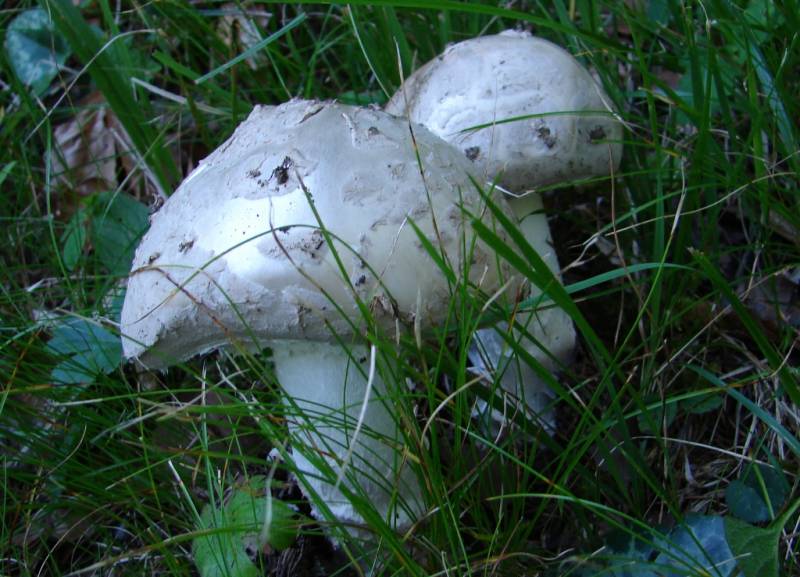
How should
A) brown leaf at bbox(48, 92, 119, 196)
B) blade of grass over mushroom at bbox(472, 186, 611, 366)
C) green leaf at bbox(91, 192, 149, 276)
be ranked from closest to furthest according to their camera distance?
blade of grass over mushroom at bbox(472, 186, 611, 366), green leaf at bbox(91, 192, 149, 276), brown leaf at bbox(48, 92, 119, 196)

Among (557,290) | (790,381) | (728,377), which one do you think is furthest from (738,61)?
(557,290)

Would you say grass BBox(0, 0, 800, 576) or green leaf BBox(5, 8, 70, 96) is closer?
grass BBox(0, 0, 800, 576)

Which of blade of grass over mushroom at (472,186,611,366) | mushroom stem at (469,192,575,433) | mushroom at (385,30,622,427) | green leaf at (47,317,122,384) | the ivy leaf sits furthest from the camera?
mushroom stem at (469,192,575,433)

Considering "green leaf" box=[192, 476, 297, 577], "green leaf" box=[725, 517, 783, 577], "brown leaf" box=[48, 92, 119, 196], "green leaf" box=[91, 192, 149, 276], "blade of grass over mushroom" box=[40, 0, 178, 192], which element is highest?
"blade of grass over mushroom" box=[40, 0, 178, 192]

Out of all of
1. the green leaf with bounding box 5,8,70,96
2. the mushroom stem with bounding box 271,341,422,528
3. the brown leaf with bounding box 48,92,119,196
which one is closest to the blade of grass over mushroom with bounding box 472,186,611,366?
the mushroom stem with bounding box 271,341,422,528

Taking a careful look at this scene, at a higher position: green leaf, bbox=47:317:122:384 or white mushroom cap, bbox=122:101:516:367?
white mushroom cap, bbox=122:101:516:367

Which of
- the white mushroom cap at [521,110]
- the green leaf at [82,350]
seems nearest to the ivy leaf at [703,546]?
the white mushroom cap at [521,110]

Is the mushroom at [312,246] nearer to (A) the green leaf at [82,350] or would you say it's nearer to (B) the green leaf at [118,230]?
(A) the green leaf at [82,350]

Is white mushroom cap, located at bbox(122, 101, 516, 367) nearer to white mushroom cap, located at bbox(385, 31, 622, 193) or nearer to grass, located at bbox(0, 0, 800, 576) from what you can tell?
grass, located at bbox(0, 0, 800, 576)
